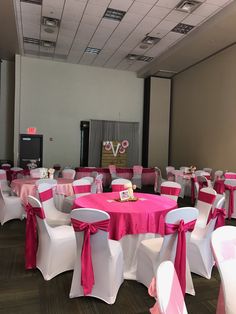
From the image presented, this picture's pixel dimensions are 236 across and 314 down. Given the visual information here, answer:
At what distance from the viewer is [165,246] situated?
2.61 m

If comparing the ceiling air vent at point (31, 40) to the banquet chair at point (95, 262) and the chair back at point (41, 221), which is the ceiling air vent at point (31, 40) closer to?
the chair back at point (41, 221)

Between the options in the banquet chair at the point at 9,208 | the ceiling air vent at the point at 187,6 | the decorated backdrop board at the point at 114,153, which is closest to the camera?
the banquet chair at the point at 9,208

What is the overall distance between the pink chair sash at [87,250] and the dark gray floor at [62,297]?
22 cm

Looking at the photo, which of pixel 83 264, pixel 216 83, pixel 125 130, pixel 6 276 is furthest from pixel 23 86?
pixel 83 264

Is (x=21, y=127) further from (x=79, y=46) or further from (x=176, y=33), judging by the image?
(x=176, y=33)

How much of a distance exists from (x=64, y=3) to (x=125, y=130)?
5955 millimetres

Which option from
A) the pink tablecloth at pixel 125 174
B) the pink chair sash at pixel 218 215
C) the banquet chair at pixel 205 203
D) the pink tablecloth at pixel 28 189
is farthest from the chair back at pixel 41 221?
the pink tablecloth at pixel 125 174

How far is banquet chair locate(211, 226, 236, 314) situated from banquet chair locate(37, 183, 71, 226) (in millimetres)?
2642

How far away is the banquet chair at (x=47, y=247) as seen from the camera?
3082mm

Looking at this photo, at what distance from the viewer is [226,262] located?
5.20 feet

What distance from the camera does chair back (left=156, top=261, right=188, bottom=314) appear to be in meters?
1.02

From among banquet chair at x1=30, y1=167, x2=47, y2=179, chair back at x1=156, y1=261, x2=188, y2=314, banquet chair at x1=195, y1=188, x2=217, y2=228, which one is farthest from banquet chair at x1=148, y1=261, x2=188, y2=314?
banquet chair at x1=30, y1=167, x2=47, y2=179

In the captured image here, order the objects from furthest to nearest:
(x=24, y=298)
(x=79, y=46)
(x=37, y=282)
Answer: (x=79, y=46)
(x=37, y=282)
(x=24, y=298)

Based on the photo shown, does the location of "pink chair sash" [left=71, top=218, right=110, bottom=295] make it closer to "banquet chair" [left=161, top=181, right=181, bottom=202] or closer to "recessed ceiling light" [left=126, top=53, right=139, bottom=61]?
"banquet chair" [left=161, top=181, right=181, bottom=202]
